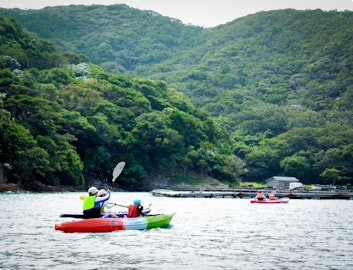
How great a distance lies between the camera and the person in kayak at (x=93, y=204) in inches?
1196

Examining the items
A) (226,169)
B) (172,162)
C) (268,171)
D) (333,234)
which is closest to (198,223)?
(333,234)

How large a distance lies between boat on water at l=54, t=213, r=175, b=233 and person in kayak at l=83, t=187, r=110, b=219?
0.81 m

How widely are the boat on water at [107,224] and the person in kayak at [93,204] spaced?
805 mm

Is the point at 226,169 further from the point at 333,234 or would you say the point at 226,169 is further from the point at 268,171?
the point at 333,234

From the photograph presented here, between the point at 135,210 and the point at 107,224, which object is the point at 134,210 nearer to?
the point at 135,210

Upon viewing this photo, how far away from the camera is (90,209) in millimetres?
30438

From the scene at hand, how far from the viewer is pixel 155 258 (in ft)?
75.1

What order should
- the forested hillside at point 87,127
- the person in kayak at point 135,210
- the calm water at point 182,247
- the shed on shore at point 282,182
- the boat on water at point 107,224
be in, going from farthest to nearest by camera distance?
the shed on shore at point 282,182 < the forested hillside at point 87,127 < the person in kayak at point 135,210 < the boat on water at point 107,224 < the calm water at point 182,247

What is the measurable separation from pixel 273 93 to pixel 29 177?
408 ft

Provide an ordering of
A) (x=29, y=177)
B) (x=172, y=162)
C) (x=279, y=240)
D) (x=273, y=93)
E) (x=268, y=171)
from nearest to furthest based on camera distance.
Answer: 1. (x=279, y=240)
2. (x=29, y=177)
3. (x=172, y=162)
4. (x=268, y=171)
5. (x=273, y=93)


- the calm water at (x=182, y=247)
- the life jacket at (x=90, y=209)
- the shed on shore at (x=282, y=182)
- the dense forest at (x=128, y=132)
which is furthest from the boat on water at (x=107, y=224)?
the shed on shore at (x=282, y=182)

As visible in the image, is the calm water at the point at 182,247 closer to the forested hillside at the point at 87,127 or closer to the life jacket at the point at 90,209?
the life jacket at the point at 90,209

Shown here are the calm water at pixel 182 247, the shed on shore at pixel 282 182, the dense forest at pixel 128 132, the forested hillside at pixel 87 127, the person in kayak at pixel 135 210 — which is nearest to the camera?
the calm water at pixel 182 247

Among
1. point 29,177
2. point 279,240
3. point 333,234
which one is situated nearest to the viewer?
point 279,240
